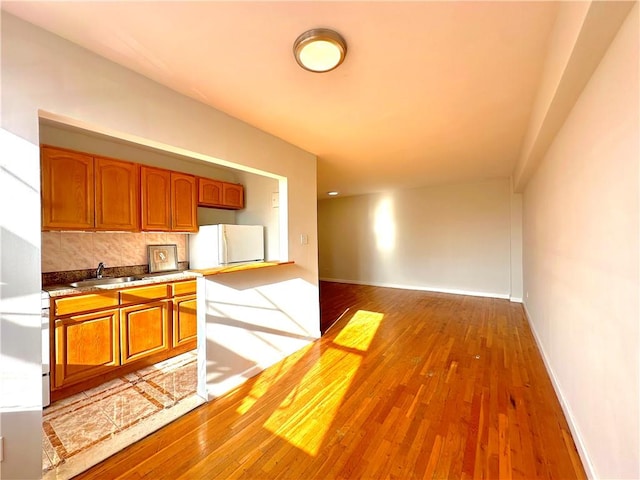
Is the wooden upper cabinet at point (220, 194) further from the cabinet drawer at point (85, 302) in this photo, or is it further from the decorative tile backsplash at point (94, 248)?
the cabinet drawer at point (85, 302)

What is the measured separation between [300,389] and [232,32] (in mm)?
2515

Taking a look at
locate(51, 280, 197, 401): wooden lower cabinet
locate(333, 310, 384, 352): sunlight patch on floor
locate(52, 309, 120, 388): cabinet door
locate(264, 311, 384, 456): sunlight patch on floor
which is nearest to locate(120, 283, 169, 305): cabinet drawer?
locate(51, 280, 197, 401): wooden lower cabinet

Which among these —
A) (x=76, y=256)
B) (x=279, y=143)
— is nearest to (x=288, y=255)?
(x=279, y=143)

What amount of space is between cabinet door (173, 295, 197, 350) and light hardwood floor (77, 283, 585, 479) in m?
1.06

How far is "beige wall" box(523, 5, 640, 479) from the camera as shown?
921 mm

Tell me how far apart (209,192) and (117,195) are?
947 mm

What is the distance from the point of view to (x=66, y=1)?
1128mm

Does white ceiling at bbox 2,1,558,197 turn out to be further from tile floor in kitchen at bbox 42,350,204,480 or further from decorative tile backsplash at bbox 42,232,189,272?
tile floor in kitchen at bbox 42,350,204,480

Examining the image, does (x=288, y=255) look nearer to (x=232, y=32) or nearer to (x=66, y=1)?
(x=232, y=32)

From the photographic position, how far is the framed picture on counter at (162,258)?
3.09 meters

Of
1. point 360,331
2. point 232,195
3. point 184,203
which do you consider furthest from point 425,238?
point 184,203

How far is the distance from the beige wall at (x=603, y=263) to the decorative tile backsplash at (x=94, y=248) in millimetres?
3865

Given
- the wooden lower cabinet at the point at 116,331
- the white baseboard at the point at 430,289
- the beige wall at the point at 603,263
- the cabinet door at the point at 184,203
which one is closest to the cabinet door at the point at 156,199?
the cabinet door at the point at 184,203

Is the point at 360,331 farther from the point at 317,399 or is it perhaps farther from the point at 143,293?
the point at 143,293
